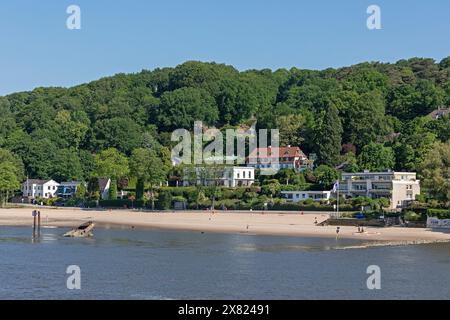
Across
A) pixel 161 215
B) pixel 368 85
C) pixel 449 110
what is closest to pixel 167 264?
pixel 161 215

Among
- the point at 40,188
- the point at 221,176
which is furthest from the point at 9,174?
the point at 221,176

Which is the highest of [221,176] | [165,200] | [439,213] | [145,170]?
[145,170]

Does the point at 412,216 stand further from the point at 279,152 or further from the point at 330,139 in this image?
the point at 279,152

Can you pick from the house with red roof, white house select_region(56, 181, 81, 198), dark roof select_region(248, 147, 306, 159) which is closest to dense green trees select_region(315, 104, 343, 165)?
the house with red roof

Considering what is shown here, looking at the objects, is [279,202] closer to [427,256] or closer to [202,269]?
[427,256]

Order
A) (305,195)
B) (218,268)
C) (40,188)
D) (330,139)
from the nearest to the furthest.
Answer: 1. (218,268)
2. (305,195)
3. (330,139)
4. (40,188)

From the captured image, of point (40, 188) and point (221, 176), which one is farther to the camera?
point (40, 188)

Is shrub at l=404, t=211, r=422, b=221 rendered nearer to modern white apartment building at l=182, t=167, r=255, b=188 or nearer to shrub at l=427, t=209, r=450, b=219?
shrub at l=427, t=209, r=450, b=219
